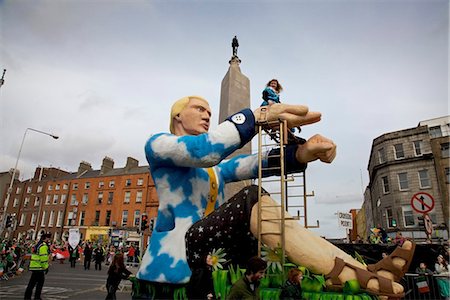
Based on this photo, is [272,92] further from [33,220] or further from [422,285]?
[33,220]

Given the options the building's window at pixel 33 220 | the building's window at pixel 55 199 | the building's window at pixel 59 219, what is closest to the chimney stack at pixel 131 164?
the building's window at pixel 59 219

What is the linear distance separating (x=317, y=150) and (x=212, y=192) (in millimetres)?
913

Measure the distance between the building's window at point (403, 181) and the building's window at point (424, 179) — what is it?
0.90 m

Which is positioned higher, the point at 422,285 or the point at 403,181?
the point at 403,181

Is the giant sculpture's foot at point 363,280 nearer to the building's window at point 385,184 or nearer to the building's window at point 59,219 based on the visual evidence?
the building's window at point 385,184

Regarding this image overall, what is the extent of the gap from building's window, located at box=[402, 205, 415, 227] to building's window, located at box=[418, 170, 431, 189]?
1952mm

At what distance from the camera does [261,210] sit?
2.16m

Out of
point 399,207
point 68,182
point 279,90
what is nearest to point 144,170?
point 68,182

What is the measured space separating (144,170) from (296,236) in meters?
32.2

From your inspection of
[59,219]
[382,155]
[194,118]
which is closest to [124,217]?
[59,219]

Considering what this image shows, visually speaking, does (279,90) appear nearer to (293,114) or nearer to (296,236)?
(293,114)

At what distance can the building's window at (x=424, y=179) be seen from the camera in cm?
2319

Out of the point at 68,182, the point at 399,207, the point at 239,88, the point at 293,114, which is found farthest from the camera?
the point at 68,182

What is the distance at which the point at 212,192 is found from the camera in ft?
8.86
